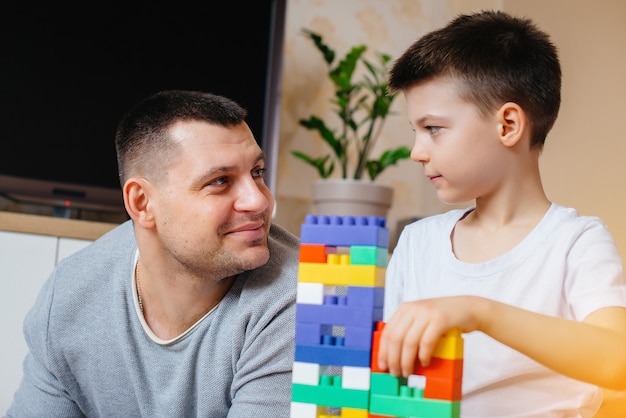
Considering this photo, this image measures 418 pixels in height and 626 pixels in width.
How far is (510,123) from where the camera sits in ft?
3.76

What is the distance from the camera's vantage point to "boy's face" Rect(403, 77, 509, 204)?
43.8 inches

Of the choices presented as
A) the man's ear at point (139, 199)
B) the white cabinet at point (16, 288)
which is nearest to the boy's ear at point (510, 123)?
the man's ear at point (139, 199)

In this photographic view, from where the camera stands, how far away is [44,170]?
2457mm

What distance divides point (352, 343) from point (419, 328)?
3.2 inches

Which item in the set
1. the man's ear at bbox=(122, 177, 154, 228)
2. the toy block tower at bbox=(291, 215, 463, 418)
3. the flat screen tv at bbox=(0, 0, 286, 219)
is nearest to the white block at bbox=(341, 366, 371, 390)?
the toy block tower at bbox=(291, 215, 463, 418)

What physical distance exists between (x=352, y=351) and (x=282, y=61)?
2114 millimetres

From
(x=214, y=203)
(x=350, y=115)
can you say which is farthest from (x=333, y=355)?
(x=350, y=115)

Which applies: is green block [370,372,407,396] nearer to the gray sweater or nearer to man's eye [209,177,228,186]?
the gray sweater

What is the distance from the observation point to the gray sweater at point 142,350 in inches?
52.6

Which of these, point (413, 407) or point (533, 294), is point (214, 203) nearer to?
point (533, 294)

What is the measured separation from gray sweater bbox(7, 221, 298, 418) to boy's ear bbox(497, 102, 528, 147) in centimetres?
48

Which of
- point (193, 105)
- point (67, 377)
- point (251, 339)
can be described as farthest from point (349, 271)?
point (67, 377)

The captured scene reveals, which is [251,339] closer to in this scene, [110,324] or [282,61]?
[110,324]

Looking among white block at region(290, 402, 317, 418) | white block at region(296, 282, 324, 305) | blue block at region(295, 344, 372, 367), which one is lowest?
white block at region(290, 402, 317, 418)
